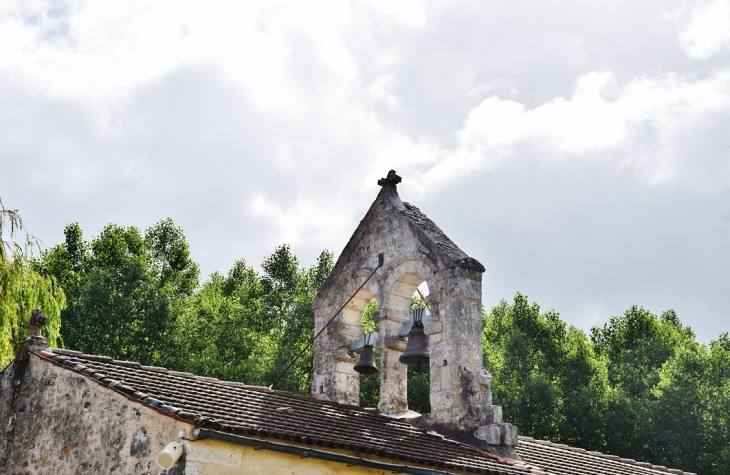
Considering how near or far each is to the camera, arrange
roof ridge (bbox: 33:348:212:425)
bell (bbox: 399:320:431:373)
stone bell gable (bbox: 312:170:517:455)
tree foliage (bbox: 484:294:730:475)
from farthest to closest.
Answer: tree foliage (bbox: 484:294:730:475), bell (bbox: 399:320:431:373), stone bell gable (bbox: 312:170:517:455), roof ridge (bbox: 33:348:212:425)

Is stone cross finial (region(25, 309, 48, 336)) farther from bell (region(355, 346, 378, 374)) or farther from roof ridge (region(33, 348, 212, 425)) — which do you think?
bell (region(355, 346, 378, 374))

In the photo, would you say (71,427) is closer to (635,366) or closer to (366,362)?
(366,362)

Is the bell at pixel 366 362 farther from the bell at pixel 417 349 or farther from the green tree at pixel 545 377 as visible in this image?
the green tree at pixel 545 377

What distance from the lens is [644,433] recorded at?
20406 millimetres

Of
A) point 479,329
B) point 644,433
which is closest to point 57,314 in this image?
point 479,329

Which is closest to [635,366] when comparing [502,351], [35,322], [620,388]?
[620,388]

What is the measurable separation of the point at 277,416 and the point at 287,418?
115 mm

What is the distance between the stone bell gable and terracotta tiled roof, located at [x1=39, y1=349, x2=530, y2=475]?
1.47 feet

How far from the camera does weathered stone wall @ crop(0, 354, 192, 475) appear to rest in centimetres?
652

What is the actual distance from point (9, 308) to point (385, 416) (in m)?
5.98

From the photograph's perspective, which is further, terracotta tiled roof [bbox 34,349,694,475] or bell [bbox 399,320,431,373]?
bell [bbox 399,320,431,373]

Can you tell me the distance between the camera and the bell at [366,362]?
10070 millimetres

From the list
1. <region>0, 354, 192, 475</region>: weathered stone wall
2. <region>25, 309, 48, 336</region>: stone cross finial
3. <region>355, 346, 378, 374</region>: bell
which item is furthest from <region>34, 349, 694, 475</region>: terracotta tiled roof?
<region>355, 346, 378, 374</region>: bell

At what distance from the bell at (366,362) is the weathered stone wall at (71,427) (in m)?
3.90
